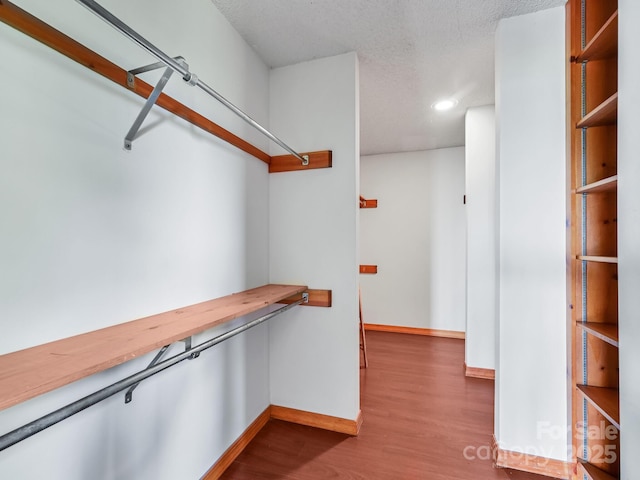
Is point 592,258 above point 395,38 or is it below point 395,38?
below

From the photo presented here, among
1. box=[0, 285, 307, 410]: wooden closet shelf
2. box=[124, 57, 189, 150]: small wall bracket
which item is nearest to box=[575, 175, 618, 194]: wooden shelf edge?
box=[0, 285, 307, 410]: wooden closet shelf

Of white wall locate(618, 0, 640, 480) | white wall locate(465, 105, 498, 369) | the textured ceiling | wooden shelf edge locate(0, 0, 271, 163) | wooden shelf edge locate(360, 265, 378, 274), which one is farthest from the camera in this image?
wooden shelf edge locate(360, 265, 378, 274)

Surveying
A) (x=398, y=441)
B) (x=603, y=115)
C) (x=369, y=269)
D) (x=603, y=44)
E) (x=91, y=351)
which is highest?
(x=603, y=44)

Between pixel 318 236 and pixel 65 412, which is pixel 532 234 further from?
pixel 65 412

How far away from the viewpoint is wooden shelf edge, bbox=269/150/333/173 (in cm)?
185

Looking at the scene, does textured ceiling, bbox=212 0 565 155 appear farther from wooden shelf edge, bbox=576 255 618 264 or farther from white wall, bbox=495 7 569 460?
wooden shelf edge, bbox=576 255 618 264

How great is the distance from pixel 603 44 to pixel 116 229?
222cm

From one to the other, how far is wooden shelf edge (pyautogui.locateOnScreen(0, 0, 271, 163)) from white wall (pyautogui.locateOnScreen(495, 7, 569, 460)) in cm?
167

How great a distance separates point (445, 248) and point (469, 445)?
241 centimetres

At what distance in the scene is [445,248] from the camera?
370 cm

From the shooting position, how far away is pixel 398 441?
172 centimetres

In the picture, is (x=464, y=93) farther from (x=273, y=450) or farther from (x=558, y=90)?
(x=273, y=450)

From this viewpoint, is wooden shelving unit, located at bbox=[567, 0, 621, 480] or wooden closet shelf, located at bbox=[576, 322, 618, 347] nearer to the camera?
wooden closet shelf, located at bbox=[576, 322, 618, 347]

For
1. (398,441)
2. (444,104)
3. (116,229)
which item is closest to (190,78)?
(116,229)
